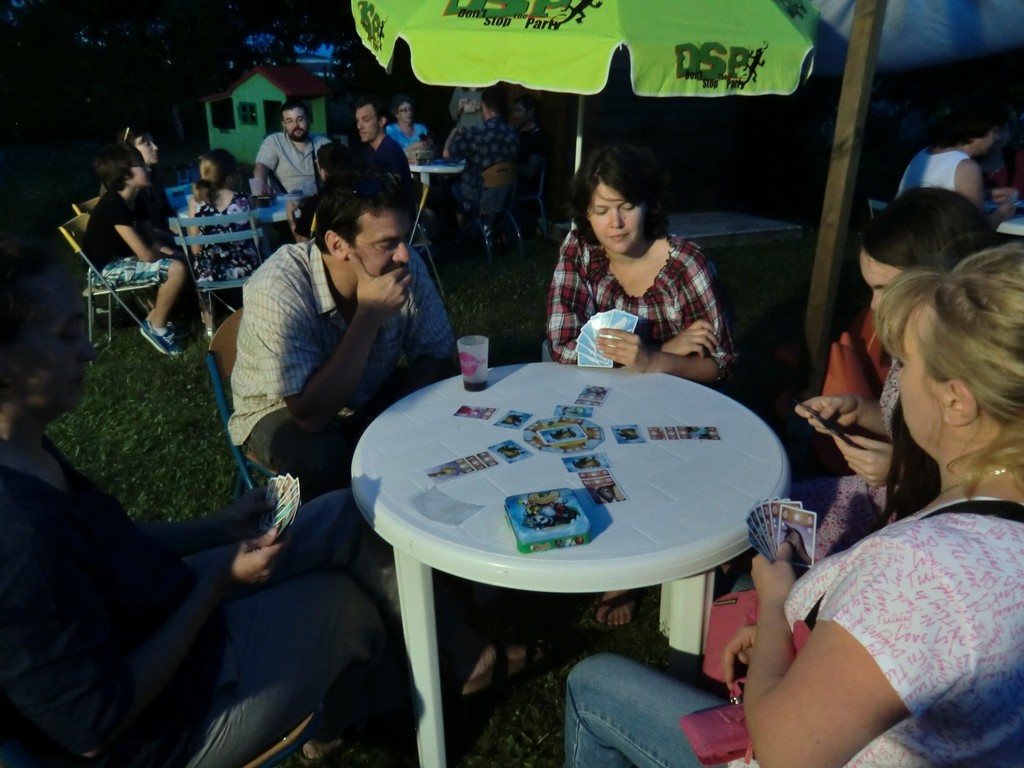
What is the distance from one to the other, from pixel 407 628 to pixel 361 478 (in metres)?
0.37

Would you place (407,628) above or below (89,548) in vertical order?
below

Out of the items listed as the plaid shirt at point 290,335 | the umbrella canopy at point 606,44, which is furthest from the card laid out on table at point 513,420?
the umbrella canopy at point 606,44

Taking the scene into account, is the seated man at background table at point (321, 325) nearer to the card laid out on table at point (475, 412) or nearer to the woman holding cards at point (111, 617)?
the card laid out on table at point (475, 412)

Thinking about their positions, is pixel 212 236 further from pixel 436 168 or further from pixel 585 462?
pixel 585 462

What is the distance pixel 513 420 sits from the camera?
6.92ft

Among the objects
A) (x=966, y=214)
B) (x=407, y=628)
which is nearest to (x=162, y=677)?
(x=407, y=628)

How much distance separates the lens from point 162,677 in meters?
1.30

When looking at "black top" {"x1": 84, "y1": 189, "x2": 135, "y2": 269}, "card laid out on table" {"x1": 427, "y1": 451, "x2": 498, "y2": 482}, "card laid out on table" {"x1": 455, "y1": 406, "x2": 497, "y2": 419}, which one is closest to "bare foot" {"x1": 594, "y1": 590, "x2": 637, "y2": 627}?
"card laid out on table" {"x1": 455, "y1": 406, "x2": 497, "y2": 419}

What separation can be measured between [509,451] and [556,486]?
22 cm

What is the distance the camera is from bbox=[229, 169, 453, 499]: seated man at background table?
2297mm

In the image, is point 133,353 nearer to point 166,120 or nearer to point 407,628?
point 407,628

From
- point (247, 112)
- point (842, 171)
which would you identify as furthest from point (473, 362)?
point (247, 112)

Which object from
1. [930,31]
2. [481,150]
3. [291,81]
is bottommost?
[481,150]

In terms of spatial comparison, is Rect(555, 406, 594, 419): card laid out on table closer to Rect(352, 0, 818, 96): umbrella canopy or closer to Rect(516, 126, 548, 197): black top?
Rect(352, 0, 818, 96): umbrella canopy
